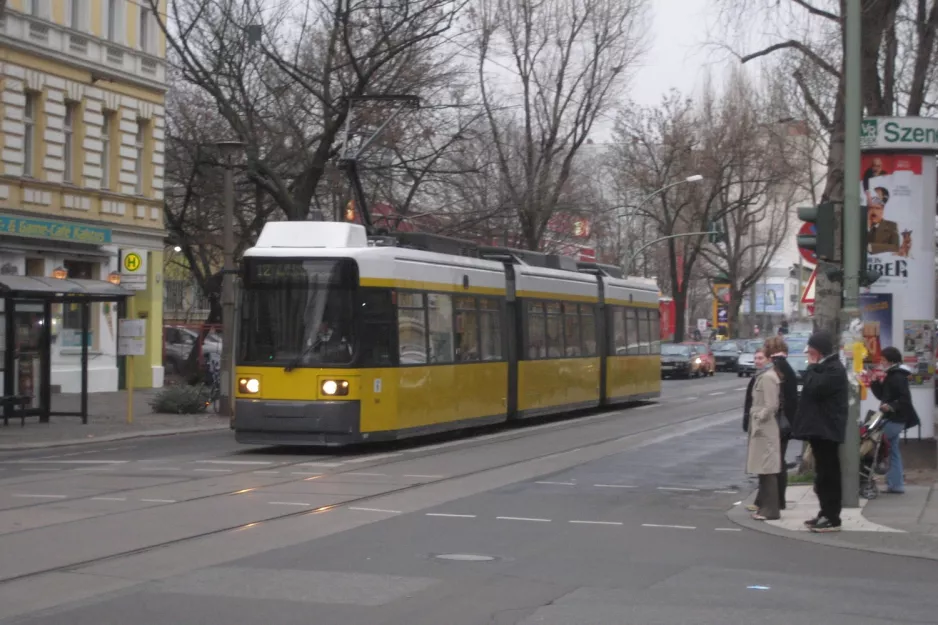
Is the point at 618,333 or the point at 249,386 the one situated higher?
the point at 618,333

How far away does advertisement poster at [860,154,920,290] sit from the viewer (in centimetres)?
1638

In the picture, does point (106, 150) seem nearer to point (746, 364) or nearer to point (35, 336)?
point (35, 336)

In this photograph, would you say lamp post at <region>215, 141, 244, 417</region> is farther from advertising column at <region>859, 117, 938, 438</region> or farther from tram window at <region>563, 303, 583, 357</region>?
advertising column at <region>859, 117, 938, 438</region>

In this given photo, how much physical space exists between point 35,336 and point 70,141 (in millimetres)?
10951

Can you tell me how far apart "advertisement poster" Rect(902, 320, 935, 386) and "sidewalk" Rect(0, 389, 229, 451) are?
42.5 ft

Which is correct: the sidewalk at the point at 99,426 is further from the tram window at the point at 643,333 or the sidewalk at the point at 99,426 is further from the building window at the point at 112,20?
the building window at the point at 112,20

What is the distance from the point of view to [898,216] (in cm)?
1645

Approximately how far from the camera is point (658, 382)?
3434 cm

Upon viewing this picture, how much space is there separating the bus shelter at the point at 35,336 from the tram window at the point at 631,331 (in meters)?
11.7

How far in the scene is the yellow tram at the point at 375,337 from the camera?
717 inches

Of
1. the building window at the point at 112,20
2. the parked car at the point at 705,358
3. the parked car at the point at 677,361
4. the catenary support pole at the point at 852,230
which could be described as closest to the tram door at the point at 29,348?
the building window at the point at 112,20

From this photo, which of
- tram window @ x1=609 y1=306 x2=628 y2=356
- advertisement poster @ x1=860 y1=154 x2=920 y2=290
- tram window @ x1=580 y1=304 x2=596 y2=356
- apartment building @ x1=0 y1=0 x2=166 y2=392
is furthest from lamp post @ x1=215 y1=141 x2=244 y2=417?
advertisement poster @ x1=860 y1=154 x2=920 y2=290

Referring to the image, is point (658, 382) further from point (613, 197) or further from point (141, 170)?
point (613, 197)

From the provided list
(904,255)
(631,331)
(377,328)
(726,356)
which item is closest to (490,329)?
(377,328)
